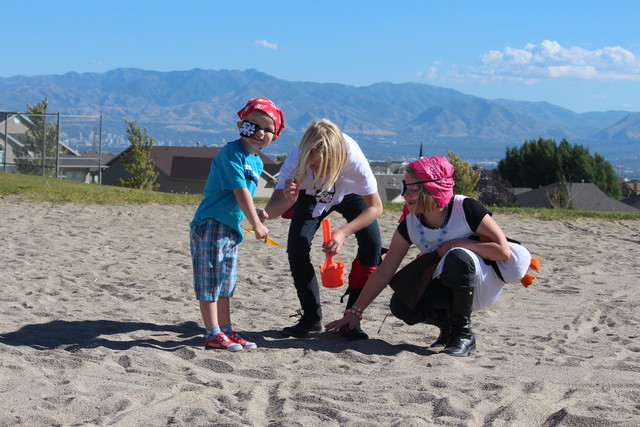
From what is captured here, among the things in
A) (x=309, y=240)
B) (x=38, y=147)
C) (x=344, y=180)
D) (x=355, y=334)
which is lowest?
(x=355, y=334)

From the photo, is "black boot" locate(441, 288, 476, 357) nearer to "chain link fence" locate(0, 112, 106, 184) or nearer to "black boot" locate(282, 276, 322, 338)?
"black boot" locate(282, 276, 322, 338)

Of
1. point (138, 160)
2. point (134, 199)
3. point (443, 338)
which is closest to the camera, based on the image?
point (443, 338)

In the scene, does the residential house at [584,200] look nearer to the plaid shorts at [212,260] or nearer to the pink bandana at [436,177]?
the pink bandana at [436,177]

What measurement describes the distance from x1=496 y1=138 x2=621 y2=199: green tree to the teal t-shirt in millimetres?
76342

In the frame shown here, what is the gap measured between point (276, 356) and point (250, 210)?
0.87 metres

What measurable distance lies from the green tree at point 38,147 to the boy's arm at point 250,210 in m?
19.7

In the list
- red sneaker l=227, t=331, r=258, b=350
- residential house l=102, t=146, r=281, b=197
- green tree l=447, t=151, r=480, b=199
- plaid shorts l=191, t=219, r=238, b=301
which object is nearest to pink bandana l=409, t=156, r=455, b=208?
plaid shorts l=191, t=219, r=238, b=301


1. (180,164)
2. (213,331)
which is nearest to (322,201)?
(213,331)

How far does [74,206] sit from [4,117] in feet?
44.3

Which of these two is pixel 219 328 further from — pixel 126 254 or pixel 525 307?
pixel 126 254

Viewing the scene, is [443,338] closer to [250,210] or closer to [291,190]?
[291,190]

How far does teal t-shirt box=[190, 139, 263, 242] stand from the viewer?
4.68 m

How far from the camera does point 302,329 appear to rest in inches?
205

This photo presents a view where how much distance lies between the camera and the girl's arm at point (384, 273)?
485 cm
